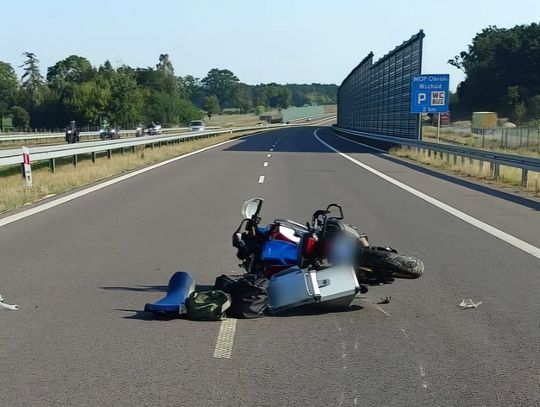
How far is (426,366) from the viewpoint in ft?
16.5

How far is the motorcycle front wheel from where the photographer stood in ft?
22.1

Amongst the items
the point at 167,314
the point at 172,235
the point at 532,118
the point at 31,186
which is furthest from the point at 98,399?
the point at 532,118

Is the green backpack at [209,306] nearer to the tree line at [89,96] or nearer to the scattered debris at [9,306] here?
the scattered debris at [9,306]

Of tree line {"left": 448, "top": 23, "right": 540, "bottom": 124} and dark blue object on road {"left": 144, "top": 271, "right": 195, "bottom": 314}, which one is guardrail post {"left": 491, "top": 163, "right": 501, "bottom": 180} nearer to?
dark blue object on road {"left": 144, "top": 271, "right": 195, "bottom": 314}

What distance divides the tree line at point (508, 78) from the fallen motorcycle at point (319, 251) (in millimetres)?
112145

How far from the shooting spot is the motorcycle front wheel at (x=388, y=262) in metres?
6.73

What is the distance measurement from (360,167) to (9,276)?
20.2 metres

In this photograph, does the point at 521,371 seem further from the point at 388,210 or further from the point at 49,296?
the point at 388,210

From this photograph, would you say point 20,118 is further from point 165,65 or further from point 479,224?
point 479,224

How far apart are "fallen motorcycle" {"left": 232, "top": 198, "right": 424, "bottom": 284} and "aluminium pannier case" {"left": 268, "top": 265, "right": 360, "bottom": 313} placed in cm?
23

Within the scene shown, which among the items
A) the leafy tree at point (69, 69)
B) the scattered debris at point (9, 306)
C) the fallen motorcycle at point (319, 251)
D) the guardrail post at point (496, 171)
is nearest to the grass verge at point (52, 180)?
the scattered debris at point (9, 306)

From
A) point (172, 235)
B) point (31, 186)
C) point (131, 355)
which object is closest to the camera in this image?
point (131, 355)

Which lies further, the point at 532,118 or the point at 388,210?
the point at 532,118

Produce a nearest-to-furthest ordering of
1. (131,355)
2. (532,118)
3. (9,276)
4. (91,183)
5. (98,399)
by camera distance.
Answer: (98,399) < (131,355) < (9,276) < (91,183) < (532,118)
